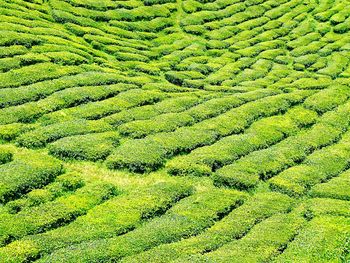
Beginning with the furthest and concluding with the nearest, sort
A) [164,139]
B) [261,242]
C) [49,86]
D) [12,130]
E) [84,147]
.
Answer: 1. [49,86]
2. [164,139]
3. [12,130]
4. [84,147]
5. [261,242]

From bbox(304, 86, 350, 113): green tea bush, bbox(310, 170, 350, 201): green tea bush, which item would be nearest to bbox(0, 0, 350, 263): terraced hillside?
bbox(310, 170, 350, 201): green tea bush

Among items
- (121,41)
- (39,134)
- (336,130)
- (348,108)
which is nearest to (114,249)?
(39,134)

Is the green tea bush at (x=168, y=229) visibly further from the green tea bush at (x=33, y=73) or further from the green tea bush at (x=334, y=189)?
the green tea bush at (x=33, y=73)

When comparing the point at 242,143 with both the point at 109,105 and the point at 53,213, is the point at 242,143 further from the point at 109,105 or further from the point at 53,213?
the point at 53,213

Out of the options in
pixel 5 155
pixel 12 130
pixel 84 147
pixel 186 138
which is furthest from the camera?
pixel 186 138

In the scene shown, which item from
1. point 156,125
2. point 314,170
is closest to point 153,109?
point 156,125

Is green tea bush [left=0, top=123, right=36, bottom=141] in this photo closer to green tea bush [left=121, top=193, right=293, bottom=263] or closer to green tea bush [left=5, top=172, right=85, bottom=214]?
green tea bush [left=5, top=172, right=85, bottom=214]

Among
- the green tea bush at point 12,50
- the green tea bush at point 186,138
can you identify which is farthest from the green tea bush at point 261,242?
the green tea bush at point 12,50

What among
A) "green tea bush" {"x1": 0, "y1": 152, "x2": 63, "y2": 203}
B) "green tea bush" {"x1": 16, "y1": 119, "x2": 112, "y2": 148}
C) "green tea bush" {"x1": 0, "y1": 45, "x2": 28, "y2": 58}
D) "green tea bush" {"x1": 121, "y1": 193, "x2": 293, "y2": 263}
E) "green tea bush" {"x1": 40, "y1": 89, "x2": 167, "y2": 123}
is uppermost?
"green tea bush" {"x1": 0, "y1": 45, "x2": 28, "y2": 58}

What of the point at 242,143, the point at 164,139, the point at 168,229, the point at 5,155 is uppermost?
the point at 5,155
